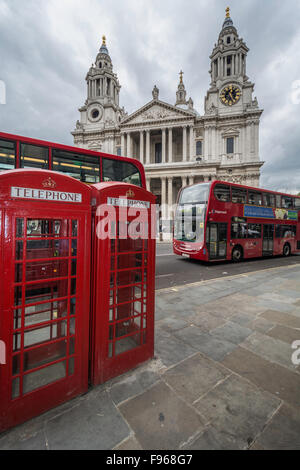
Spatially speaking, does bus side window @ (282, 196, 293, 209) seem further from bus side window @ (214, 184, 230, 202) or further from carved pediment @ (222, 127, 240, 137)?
carved pediment @ (222, 127, 240, 137)

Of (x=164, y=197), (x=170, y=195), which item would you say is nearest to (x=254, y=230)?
(x=170, y=195)

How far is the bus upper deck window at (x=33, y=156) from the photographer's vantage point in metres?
4.25

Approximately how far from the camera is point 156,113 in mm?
35562

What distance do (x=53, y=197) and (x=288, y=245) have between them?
15.5m

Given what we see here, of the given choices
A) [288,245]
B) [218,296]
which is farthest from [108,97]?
[218,296]

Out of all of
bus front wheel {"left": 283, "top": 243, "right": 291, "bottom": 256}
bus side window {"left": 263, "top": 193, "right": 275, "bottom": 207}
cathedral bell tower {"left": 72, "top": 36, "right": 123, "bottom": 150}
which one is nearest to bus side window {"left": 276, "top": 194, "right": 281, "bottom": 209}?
bus side window {"left": 263, "top": 193, "right": 275, "bottom": 207}

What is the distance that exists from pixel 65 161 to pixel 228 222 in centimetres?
776

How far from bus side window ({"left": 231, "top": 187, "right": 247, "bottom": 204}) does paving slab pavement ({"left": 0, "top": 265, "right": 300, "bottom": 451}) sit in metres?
7.42

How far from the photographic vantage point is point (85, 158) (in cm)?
511

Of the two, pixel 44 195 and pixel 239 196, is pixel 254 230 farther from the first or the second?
pixel 44 195

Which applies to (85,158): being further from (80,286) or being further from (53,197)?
(80,286)

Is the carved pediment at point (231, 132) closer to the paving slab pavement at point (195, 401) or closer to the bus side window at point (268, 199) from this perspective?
the bus side window at point (268, 199)

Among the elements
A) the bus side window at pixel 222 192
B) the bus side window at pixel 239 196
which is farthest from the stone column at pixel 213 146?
the bus side window at pixel 222 192

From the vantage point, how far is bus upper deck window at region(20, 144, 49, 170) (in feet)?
13.9
